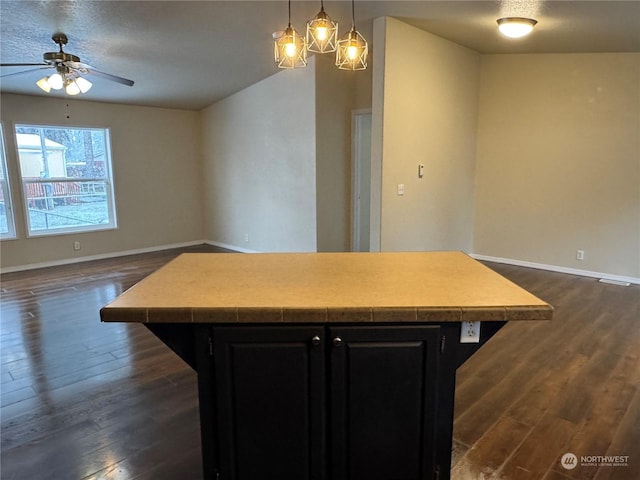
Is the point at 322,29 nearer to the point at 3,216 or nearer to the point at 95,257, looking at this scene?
the point at 3,216

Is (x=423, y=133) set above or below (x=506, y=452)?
above

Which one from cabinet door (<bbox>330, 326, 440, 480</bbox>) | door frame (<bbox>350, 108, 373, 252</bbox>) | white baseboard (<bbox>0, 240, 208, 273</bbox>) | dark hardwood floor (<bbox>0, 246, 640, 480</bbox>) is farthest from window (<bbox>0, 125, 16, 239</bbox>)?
cabinet door (<bbox>330, 326, 440, 480</bbox>)

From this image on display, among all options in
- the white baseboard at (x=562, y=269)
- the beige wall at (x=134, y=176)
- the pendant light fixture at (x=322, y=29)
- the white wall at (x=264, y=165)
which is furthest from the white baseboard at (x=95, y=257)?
the pendant light fixture at (x=322, y=29)

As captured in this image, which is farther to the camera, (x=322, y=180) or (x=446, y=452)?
(x=322, y=180)

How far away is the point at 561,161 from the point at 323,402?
16.3 feet

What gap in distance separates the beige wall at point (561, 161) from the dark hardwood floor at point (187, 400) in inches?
48.3

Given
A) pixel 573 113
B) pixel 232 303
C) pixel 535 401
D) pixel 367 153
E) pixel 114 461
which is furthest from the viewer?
pixel 367 153

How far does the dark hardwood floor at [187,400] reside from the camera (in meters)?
1.95

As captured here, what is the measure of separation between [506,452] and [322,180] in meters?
3.90

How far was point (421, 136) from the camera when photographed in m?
4.50

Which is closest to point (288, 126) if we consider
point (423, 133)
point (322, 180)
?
point (322, 180)

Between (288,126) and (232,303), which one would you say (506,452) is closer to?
(232,303)

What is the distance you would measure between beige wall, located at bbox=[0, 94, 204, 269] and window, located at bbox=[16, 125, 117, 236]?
112mm

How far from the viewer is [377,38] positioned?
394cm
